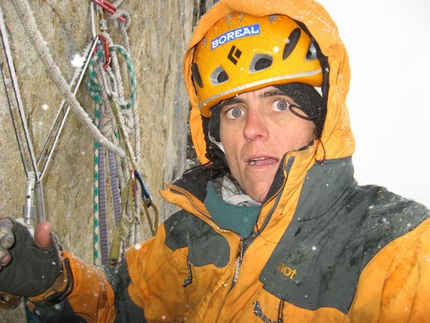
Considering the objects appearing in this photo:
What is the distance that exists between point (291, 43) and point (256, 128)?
689 mm

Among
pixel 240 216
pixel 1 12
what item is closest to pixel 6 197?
pixel 1 12

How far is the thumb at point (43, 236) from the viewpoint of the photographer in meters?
2.05

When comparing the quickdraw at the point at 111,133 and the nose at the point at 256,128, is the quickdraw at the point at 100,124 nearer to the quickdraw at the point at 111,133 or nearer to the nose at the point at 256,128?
the quickdraw at the point at 111,133

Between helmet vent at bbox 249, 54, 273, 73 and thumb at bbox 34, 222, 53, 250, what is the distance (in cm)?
170

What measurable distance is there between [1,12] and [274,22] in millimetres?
1890

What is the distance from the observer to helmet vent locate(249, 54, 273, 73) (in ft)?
7.77

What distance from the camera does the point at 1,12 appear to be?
2230 mm

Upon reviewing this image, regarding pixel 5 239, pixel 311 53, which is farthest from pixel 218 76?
pixel 5 239

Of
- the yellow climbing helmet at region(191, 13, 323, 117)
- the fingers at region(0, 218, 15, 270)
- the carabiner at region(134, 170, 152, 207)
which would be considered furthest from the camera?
the carabiner at region(134, 170, 152, 207)

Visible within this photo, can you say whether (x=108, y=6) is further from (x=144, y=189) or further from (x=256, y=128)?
(x=256, y=128)

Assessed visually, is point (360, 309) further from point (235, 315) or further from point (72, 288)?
point (72, 288)

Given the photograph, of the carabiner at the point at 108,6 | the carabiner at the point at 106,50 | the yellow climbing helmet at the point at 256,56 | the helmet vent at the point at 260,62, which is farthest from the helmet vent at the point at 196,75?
the carabiner at the point at 108,6

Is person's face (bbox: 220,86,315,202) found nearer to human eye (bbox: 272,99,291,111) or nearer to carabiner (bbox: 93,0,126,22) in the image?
human eye (bbox: 272,99,291,111)

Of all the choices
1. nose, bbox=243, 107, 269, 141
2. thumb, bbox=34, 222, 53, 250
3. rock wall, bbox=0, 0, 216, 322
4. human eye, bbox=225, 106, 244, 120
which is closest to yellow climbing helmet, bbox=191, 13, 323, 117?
human eye, bbox=225, 106, 244, 120
